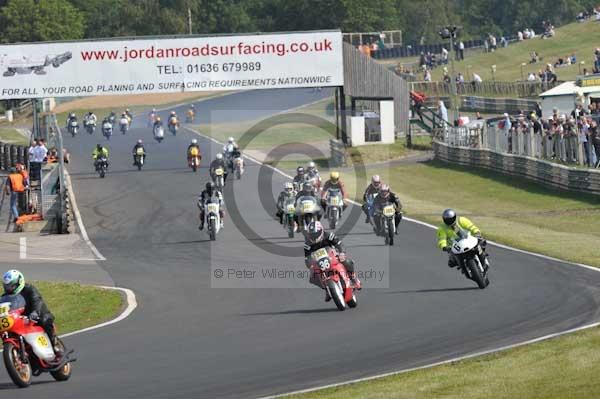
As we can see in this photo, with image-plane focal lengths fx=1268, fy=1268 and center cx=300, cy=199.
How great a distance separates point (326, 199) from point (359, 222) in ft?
6.60

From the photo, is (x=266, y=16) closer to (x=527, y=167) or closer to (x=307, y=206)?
(x=527, y=167)

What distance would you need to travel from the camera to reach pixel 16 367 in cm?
1398

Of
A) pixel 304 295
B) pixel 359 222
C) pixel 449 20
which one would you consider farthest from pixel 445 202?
pixel 449 20

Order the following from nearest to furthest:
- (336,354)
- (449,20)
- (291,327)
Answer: (336,354), (291,327), (449,20)

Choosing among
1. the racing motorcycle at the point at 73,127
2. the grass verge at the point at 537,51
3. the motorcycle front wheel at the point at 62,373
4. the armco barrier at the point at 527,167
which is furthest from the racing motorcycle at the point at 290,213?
the grass verge at the point at 537,51

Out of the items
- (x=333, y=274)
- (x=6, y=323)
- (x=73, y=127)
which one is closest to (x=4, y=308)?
(x=6, y=323)

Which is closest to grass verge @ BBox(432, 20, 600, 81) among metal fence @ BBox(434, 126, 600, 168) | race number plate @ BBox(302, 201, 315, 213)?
metal fence @ BBox(434, 126, 600, 168)

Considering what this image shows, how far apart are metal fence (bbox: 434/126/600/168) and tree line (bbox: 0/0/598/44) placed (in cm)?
6092

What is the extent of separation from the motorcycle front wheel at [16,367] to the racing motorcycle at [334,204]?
17.2 m

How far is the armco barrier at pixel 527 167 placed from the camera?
35.2 meters

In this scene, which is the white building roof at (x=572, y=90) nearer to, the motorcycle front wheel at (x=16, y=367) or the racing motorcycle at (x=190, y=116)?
the motorcycle front wheel at (x=16, y=367)

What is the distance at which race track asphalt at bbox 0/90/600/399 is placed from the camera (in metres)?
14.3

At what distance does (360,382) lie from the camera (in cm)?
A: 1345

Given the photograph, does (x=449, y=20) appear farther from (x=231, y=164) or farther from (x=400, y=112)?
(x=231, y=164)
